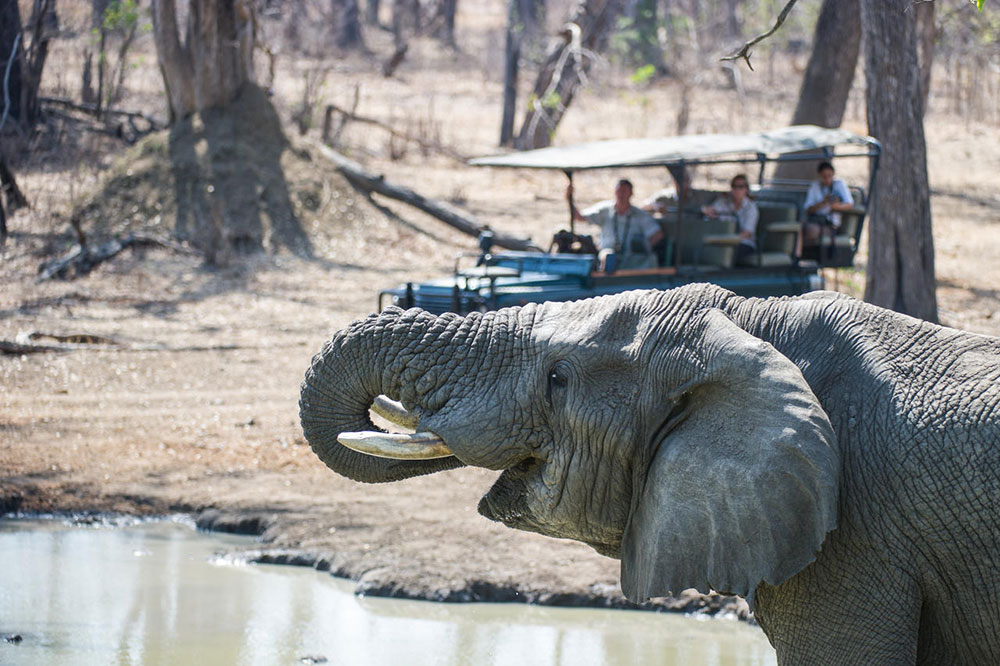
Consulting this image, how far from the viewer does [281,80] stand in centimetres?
2666

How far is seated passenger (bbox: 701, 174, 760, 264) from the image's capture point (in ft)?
39.4

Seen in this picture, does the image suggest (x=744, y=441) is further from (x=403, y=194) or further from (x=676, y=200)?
(x=403, y=194)

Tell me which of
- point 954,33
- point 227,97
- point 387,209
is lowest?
point 387,209

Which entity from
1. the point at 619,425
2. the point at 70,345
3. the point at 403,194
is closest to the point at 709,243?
the point at 70,345

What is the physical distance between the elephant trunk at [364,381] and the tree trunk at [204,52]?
13.5 metres

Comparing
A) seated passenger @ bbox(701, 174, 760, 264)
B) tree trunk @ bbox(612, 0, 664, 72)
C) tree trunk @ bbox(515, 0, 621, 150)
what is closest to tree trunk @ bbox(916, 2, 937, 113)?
tree trunk @ bbox(515, 0, 621, 150)

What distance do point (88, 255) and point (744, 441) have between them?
468 inches

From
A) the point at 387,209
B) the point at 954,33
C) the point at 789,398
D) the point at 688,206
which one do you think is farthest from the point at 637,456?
the point at 954,33

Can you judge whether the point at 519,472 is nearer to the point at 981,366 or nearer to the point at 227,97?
the point at 981,366

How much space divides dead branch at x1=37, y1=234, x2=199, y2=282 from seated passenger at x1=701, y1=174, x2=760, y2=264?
6.05 metres

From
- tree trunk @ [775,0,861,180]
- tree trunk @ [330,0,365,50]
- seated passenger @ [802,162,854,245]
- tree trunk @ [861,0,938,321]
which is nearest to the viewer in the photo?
tree trunk @ [861,0,938,321]

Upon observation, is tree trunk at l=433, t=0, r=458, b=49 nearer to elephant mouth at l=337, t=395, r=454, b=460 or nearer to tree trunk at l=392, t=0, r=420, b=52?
tree trunk at l=392, t=0, r=420, b=52

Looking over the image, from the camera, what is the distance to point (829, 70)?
687 inches

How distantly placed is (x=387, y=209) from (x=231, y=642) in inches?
448
